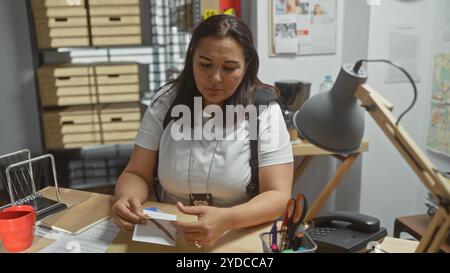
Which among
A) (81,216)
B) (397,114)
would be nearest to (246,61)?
(81,216)

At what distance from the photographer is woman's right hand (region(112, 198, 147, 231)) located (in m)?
0.98

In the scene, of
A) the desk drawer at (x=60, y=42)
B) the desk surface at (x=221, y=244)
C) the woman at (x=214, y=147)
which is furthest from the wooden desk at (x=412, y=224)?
the desk drawer at (x=60, y=42)

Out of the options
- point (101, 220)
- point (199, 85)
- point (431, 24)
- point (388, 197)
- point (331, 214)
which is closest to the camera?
point (331, 214)

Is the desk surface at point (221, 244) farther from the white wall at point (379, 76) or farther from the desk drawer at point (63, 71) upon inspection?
the desk drawer at point (63, 71)

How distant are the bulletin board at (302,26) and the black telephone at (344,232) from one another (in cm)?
156

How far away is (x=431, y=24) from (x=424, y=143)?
68 centimetres

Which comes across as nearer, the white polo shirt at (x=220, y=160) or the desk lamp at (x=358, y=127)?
the desk lamp at (x=358, y=127)

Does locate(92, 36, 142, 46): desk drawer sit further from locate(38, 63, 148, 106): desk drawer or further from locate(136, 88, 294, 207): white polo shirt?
locate(136, 88, 294, 207): white polo shirt

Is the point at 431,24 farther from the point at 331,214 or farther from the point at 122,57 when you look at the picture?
the point at 122,57

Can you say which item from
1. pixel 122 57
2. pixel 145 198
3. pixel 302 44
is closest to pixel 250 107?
pixel 145 198

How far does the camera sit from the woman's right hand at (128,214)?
3.23 feet

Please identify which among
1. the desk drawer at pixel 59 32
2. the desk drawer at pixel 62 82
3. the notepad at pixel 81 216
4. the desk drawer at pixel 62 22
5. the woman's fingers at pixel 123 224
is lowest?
the notepad at pixel 81 216

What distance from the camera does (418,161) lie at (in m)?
0.61

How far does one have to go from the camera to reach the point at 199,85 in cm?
123
